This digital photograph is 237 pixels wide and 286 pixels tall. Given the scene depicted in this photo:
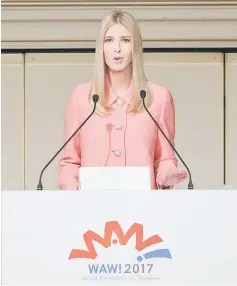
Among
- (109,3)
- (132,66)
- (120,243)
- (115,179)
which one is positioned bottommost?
(120,243)

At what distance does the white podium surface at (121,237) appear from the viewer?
3.00m

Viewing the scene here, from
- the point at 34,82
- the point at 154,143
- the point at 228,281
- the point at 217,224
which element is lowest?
the point at 228,281

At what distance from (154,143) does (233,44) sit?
3.60ft

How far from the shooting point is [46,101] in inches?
184

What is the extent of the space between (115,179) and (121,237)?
1.05ft

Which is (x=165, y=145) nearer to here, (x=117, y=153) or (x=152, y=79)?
(x=117, y=153)

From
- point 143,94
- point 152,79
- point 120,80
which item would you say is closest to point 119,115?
point 120,80

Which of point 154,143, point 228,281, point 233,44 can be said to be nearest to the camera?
point 228,281

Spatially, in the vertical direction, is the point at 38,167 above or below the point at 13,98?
below

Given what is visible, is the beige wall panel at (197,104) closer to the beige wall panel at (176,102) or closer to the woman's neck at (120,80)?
the beige wall panel at (176,102)

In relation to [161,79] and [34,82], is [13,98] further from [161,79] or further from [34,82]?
[161,79]

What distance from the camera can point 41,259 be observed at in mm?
3006

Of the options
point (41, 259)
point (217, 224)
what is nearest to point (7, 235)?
point (41, 259)

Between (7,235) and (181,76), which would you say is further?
(181,76)
